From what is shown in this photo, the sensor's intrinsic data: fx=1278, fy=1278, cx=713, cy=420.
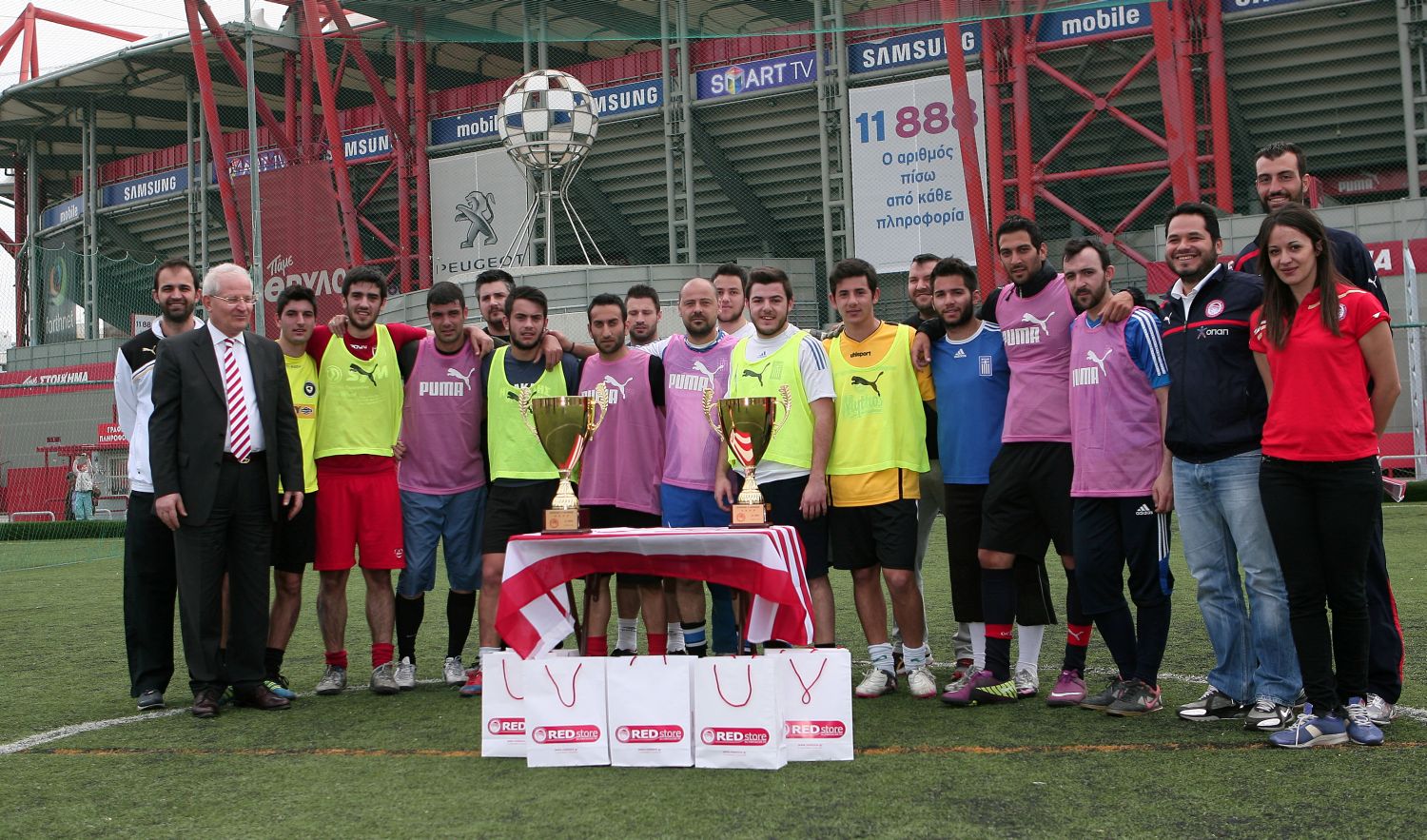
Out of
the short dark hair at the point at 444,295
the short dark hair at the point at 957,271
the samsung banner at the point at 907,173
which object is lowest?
the short dark hair at the point at 957,271

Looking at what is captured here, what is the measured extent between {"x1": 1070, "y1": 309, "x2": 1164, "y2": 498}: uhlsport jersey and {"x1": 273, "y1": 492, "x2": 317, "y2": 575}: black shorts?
3.25 meters

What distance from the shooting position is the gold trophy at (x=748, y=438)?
4297mm

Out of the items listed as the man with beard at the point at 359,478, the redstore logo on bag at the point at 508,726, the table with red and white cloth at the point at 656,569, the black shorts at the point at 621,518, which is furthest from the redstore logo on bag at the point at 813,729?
the man with beard at the point at 359,478

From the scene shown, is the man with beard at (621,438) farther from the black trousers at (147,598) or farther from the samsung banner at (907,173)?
the samsung banner at (907,173)

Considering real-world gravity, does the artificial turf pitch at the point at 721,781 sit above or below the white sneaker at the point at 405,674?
below

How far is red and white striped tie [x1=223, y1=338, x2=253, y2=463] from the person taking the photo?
537 cm

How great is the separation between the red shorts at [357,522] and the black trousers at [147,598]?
63 cm

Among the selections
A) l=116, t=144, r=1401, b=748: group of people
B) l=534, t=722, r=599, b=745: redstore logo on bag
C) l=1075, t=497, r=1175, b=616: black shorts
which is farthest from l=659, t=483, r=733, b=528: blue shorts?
l=1075, t=497, r=1175, b=616: black shorts

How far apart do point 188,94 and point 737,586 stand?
30987mm

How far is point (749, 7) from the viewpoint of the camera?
13.7m

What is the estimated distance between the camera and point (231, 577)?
5.39m

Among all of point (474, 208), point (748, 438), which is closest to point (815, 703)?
point (748, 438)

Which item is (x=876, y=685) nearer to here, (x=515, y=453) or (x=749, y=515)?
(x=749, y=515)

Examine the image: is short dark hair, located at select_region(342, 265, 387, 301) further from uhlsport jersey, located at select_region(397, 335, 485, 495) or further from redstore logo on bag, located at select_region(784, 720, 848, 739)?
redstore logo on bag, located at select_region(784, 720, 848, 739)
